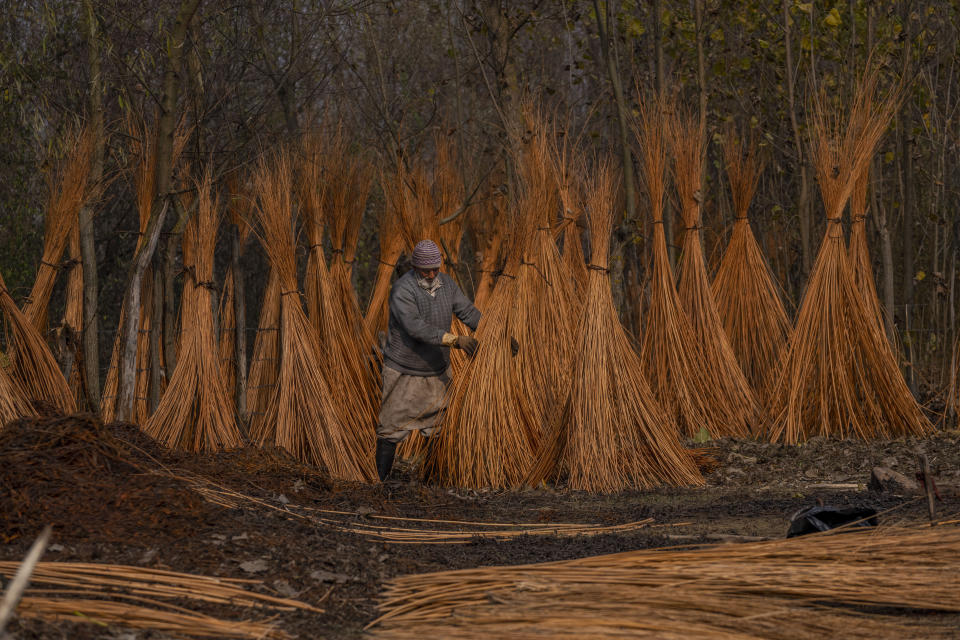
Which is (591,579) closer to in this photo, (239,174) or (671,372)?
(671,372)

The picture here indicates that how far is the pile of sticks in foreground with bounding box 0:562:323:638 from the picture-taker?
270 cm

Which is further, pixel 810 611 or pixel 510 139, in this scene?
pixel 510 139

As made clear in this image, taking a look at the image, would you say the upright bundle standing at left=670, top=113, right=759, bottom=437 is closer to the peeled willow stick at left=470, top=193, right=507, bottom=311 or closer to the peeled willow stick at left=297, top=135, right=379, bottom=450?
the peeled willow stick at left=470, top=193, right=507, bottom=311

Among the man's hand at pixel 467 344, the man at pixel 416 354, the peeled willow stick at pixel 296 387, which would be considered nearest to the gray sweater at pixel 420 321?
the man at pixel 416 354

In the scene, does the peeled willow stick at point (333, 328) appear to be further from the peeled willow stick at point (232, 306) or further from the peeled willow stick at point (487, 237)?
the peeled willow stick at point (487, 237)

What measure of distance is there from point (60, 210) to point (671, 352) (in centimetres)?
385

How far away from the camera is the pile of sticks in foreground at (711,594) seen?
269cm

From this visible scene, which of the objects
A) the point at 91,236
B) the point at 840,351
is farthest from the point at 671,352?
the point at 91,236

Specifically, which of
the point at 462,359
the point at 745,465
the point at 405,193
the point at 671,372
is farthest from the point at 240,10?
the point at 745,465

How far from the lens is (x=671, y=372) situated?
6.89m

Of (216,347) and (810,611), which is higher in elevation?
(216,347)

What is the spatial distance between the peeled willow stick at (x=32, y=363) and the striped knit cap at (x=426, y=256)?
2.15 m

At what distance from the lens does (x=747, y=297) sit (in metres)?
7.39

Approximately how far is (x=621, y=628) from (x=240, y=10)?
6077 mm
